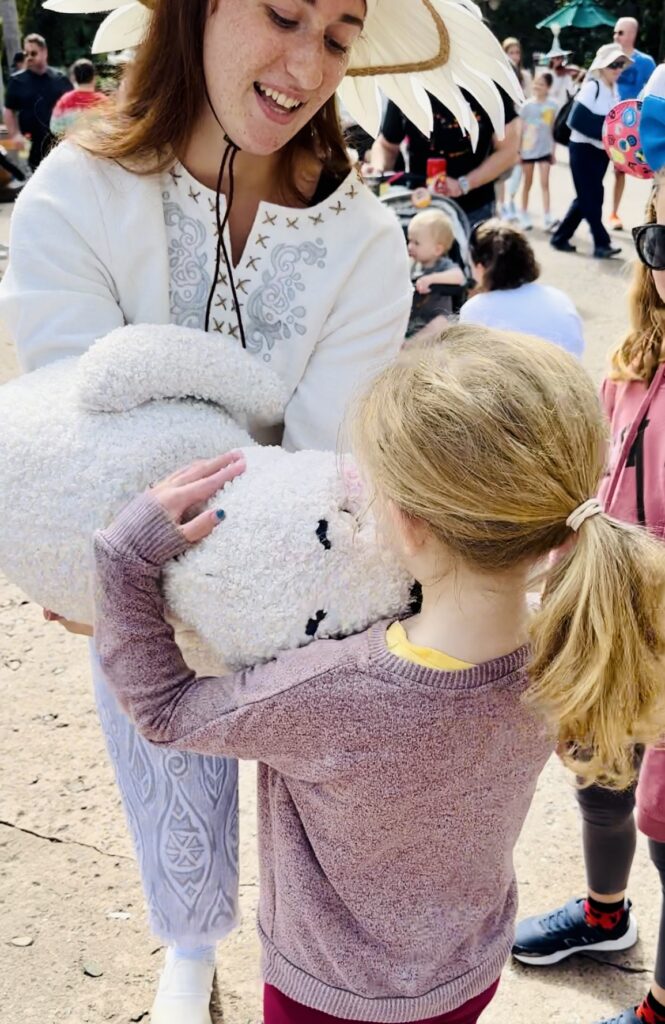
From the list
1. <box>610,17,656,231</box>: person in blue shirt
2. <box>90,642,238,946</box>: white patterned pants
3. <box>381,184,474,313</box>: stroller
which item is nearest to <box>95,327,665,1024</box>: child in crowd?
<box>90,642,238,946</box>: white patterned pants

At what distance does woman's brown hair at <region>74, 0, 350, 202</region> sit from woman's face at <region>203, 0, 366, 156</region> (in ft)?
0.11

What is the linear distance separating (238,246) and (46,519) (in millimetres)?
615

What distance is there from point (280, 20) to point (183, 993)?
67.3 inches

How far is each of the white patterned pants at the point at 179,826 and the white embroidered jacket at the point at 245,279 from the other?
0.55 meters

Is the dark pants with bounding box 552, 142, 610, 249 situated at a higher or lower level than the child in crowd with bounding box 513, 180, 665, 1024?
lower

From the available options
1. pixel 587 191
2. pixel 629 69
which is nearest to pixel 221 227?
pixel 629 69

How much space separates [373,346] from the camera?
5.68 feet

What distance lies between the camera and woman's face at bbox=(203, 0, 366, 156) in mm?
1570

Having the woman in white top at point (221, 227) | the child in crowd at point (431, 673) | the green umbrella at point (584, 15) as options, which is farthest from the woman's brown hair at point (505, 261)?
the green umbrella at point (584, 15)

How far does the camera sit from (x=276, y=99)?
1621mm

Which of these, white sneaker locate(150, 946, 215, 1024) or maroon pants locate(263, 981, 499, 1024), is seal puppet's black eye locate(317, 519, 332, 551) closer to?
maroon pants locate(263, 981, 499, 1024)

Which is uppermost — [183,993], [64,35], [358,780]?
[358,780]

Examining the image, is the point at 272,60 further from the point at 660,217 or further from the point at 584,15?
the point at 584,15

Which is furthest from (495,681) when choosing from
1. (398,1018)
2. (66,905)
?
(66,905)
